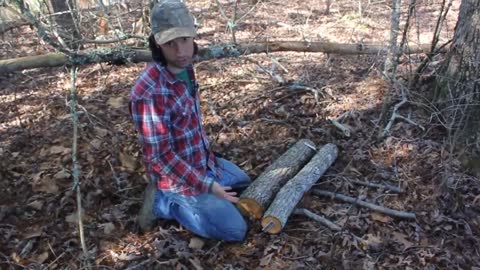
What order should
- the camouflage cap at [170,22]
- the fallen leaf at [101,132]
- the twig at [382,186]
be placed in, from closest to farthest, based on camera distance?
the camouflage cap at [170,22] → the twig at [382,186] → the fallen leaf at [101,132]

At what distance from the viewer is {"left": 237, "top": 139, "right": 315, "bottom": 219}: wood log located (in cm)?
335

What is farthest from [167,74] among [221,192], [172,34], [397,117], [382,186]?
[397,117]

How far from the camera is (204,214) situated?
10.4 feet

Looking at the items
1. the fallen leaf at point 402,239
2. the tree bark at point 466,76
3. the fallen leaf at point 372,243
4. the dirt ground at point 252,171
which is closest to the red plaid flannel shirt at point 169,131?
the dirt ground at point 252,171

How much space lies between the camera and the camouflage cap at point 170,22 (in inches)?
109

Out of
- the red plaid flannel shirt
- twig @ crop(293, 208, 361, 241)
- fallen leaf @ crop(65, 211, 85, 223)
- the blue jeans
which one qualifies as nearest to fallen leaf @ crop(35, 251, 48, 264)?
fallen leaf @ crop(65, 211, 85, 223)

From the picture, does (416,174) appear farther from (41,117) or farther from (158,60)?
(41,117)

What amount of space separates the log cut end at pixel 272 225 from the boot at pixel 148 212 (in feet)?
2.74

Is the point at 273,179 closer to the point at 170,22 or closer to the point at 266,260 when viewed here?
the point at 266,260

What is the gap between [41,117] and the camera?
501 centimetres

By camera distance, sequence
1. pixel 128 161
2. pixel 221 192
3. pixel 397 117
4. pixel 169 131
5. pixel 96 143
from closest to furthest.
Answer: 1. pixel 169 131
2. pixel 221 192
3. pixel 128 161
4. pixel 397 117
5. pixel 96 143

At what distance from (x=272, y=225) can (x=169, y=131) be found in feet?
3.33

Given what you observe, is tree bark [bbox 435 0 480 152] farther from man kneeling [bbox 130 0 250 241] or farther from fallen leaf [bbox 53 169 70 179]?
fallen leaf [bbox 53 169 70 179]

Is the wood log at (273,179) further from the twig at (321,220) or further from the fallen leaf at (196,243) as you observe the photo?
the fallen leaf at (196,243)
